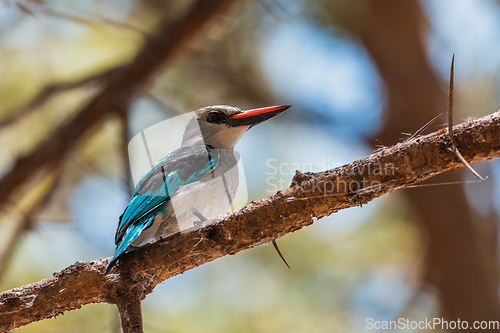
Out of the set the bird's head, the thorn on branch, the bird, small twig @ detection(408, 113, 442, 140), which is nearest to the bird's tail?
the bird

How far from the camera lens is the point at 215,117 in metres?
3.57

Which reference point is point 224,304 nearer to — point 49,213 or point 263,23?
point 49,213

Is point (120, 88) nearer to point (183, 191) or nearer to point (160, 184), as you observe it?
point (160, 184)

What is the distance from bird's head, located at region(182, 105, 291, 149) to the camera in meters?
3.42

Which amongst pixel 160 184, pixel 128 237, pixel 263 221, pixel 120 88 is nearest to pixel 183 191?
pixel 160 184

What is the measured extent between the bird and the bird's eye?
10cm

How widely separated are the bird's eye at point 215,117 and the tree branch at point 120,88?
3.46ft

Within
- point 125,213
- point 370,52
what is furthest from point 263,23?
point 125,213

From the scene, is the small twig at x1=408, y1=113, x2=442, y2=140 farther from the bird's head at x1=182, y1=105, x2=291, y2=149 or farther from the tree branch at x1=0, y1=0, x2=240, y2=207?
the tree branch at x1=0, y1=0, x2=240, y2=207

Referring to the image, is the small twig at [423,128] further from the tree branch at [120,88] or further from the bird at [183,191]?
the tree branch at [120,88]

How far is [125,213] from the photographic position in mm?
2922

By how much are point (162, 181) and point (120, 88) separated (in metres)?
1.75

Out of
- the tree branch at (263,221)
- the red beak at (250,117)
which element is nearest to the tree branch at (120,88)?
the red beak at (250,117)

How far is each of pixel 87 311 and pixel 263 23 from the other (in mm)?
3582
